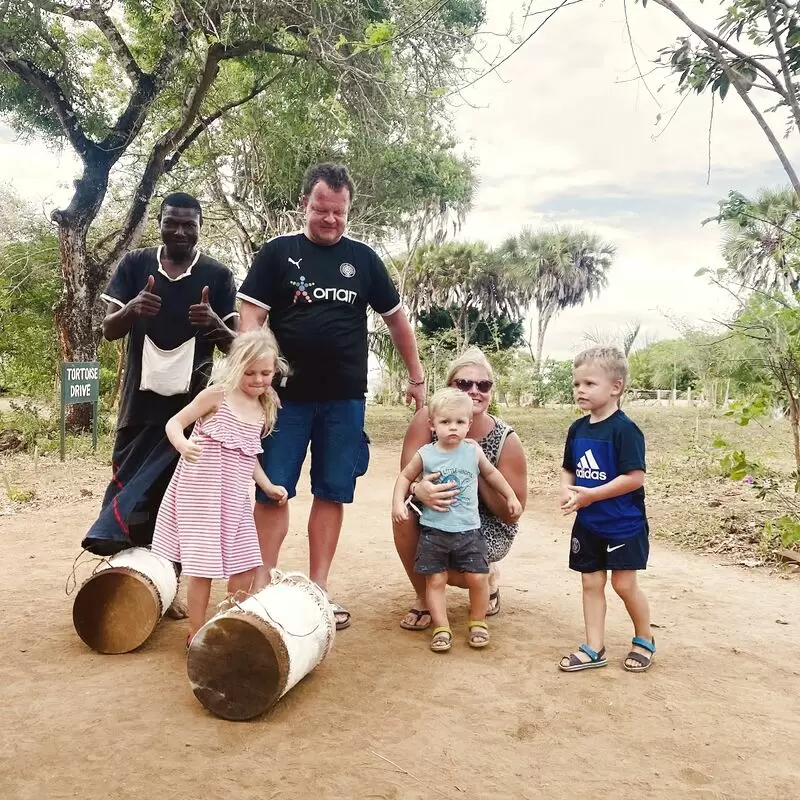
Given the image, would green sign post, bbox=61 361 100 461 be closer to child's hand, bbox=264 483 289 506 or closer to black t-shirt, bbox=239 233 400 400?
black t-shirt, bbox=239 233 400 400

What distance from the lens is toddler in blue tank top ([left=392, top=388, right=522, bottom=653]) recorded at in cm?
340

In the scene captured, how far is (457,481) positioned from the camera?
346 cm

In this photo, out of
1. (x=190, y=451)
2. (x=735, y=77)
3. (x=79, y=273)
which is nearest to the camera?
(x=735, y=77)

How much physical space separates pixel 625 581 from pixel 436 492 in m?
0.89

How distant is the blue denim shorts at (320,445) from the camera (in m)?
3.57

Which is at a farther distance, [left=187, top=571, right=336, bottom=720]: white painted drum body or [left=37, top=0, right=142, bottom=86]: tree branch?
[left=37, top=0, right=142, bottom=86]: tree branch

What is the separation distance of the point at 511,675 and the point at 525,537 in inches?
125

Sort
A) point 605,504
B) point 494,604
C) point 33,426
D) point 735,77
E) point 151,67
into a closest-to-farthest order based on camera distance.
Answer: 1. point 735,77
2. point 605,504
3. point 494,604
4. point 33,426
5. point 151,67

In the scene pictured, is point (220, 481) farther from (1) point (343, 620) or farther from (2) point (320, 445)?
(1) point (343, 620)

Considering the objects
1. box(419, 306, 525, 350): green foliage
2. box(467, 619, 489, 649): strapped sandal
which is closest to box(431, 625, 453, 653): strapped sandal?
box(467, 619, 489, 649): strapped sandal

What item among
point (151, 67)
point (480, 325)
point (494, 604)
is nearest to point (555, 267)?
point (480, 325)

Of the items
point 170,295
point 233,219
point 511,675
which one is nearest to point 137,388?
point 170,295

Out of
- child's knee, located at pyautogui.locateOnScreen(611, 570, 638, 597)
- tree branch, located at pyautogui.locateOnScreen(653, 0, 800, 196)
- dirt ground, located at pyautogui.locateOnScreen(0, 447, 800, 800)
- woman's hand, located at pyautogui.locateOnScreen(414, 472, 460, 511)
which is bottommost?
dirt ground, located at pyautogui.locateOnScreen(0, 447, 800, 800)

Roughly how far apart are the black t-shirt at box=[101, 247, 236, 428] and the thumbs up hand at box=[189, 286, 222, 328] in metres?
0.08
